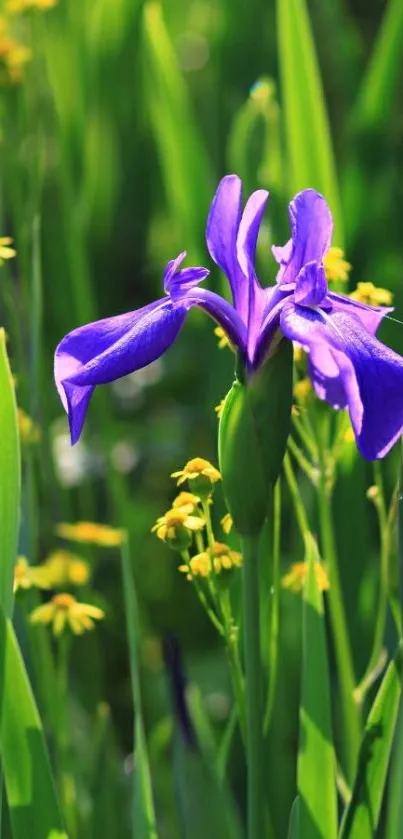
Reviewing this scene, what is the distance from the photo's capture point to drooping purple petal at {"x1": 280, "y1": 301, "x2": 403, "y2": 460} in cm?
55

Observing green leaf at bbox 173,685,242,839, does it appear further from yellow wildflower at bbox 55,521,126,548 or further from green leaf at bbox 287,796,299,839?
yellow wildflower at bbox 55,521,126,548

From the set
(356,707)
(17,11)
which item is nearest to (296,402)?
(356,707)

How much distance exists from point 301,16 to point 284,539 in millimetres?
573

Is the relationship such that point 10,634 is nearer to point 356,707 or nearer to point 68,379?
point 68,379

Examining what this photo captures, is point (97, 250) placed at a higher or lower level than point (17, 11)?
lower

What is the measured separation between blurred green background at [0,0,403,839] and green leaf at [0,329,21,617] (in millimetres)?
191

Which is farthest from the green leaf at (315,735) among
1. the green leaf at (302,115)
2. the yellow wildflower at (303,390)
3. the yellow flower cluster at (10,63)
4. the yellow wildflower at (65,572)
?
the yellow flower cluster at (10,63)

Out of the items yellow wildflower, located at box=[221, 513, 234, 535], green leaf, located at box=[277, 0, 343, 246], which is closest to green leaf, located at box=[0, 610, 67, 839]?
yellow wildflower, located at box=[221, 513, 234, 535]

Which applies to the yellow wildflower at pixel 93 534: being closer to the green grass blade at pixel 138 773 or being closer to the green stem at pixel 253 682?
the green grass blade at pixel 138 773

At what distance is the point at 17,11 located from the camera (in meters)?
1.41

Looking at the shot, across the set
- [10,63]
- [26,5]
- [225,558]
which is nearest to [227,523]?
[225,558]

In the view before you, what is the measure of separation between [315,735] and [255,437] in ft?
0.75

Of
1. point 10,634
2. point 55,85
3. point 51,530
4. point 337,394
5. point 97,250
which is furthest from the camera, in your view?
point 97,250

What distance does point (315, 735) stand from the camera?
A: 0.76 metres
